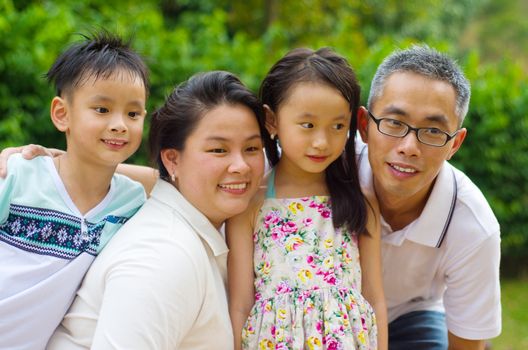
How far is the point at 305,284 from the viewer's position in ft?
8.21

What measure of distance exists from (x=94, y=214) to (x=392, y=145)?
1.24 metres

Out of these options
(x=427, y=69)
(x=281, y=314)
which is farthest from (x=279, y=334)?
(x=427, y=69)

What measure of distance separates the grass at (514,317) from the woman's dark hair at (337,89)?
3.26 m

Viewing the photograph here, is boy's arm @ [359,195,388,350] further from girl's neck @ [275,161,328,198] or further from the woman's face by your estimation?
the woman's face

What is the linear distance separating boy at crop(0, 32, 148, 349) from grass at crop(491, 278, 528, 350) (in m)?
3.89

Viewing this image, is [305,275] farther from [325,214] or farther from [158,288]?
[158,288]

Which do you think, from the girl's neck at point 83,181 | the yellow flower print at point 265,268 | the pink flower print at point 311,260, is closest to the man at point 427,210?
the pink flower print at point 311,260

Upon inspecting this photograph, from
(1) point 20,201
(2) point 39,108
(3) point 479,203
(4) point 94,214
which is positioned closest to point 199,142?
(4) point 94,214

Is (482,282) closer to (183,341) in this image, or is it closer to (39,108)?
(183,341)

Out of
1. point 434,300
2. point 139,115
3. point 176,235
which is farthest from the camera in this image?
point 434,300

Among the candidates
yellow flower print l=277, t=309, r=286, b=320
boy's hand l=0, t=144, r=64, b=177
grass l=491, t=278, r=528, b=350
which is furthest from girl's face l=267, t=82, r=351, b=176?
grass l=491, t=278, r=528, b=350

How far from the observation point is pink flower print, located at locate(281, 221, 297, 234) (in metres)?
2.59

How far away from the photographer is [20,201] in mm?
2488

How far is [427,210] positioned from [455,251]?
24 centimetres
